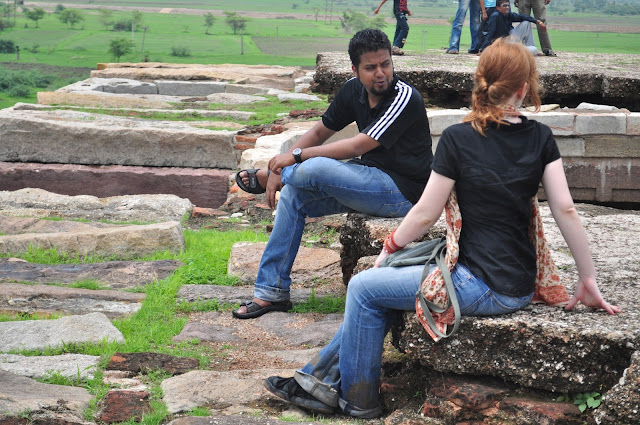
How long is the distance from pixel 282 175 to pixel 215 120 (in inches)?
262

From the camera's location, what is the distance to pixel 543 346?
298cm

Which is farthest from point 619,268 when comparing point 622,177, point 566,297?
point 622,177

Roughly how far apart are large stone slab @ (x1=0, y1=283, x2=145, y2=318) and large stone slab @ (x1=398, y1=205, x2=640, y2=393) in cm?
232

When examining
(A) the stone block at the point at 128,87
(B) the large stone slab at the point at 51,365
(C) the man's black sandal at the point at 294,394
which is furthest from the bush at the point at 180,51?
(C) the man's black sandal at the point at 294,394

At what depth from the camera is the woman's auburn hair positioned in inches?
118

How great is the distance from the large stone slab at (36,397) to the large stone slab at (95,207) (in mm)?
4091

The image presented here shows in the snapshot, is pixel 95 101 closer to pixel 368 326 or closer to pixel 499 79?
pixel 368 326

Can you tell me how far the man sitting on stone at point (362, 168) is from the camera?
4.45 metres

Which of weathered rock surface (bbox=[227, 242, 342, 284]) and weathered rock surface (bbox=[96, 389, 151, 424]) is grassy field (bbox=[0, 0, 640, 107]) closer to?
weathered rock surface (bbox=[227, 242, 342, 284])

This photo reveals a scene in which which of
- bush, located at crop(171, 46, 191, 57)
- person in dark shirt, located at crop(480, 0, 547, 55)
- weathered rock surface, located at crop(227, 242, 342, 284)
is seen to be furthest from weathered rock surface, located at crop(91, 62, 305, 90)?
weathered rock surface, located at crop(227, 242, 342, 284)

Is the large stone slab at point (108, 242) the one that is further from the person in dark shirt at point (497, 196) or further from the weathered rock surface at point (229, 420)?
the person in dark shirt at point (497, 196)

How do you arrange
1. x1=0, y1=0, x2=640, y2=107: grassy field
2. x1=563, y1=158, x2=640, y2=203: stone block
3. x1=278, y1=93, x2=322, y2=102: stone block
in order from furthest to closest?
1. x1=0, y1=0, x2=640, y2=107: grassy field
2. x1=278, y1=93, x2=322, y2=102: stone block
3. x1=563, y1=158, x2=640, y2=203: stone block

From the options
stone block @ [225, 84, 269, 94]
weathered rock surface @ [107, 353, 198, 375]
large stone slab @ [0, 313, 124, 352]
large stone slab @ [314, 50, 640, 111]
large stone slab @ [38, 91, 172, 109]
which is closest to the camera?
weathered rock surface @ [107, 353, 198, 375]

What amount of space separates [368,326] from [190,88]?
13600 millimetres
